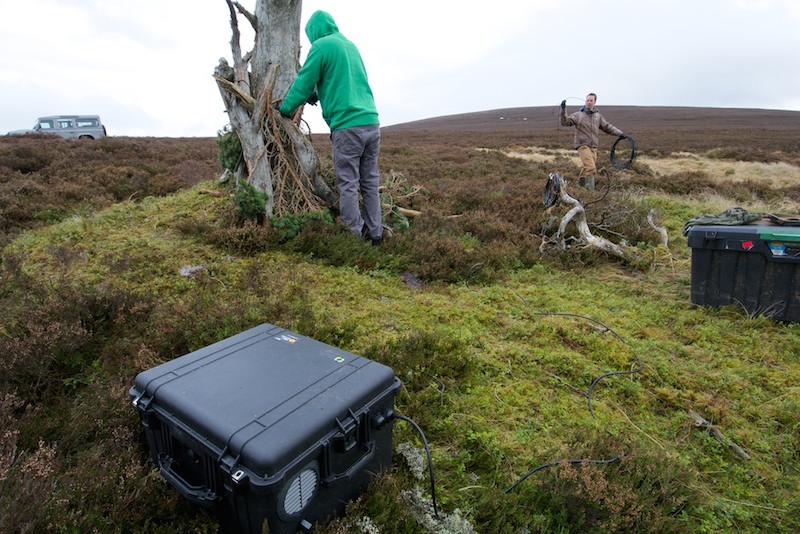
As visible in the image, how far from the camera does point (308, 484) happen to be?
166cm

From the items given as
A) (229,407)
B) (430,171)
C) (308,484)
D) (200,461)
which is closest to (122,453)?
(200,461)

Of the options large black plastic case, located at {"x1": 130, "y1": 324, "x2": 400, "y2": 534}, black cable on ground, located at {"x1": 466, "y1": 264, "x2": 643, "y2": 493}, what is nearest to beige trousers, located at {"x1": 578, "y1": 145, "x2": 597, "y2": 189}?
black cable on ground, located at {"x1": 466, "y1": 264, "x2": 643, "y2": 493}

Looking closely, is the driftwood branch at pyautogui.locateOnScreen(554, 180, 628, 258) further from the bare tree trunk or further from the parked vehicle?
the parked vehicle

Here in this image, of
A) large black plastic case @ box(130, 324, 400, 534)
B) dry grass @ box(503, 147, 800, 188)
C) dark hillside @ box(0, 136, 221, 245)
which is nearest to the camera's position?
large black plastic case @ box(130, 324, 400, 534)

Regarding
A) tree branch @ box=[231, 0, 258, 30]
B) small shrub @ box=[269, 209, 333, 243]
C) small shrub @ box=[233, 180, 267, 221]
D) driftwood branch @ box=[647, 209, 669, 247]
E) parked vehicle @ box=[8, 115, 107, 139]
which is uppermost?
parked vehicle @ box=[8, 115, 107, 139]

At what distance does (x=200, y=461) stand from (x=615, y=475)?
196 centimetres

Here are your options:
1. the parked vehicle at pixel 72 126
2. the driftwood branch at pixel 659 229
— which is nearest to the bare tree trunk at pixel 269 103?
the driftwood branch at pixel 659 229

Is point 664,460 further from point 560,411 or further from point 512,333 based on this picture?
point 512,333

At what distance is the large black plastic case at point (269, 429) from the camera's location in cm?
152

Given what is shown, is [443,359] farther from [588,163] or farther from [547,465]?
[588,163]

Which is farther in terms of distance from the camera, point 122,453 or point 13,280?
point 13,280

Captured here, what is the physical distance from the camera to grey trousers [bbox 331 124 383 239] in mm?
4859

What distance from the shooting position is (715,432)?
8.79 feet

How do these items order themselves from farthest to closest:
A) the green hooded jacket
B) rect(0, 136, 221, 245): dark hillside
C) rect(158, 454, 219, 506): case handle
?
rect(0, 136, 221, 245): dark hillside → the green hooded jacket → rect(158, 454, 219, 506): case handle
